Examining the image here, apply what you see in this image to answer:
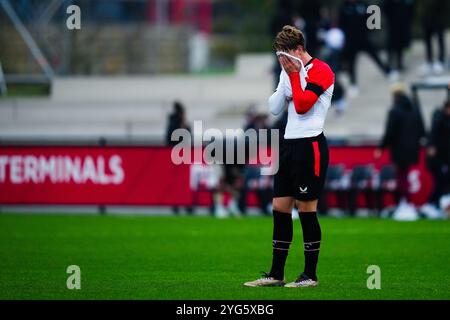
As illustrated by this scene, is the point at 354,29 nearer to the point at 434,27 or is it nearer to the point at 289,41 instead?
the point at 434,27

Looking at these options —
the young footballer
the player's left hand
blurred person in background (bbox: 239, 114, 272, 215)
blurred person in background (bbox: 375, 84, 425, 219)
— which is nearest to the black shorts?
the young footballer

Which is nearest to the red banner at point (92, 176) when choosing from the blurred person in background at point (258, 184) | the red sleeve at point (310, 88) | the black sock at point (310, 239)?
the blurred person in background at point (258, 184)

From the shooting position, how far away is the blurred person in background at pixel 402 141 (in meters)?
23.2

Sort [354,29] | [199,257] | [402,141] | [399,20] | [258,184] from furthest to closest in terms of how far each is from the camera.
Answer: [399,20], [354,29], [258,184], [402,141], [199,257]

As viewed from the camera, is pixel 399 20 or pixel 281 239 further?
pixel 399 20

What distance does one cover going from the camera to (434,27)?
30500mm

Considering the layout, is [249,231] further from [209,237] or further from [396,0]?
[396,0]

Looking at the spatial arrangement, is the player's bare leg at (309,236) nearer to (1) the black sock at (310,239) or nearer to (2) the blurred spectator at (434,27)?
(1) the black sock at (310,239)

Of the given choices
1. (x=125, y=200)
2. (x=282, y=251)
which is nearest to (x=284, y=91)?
(x=282, y=251)

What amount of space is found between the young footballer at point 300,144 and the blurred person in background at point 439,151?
11.4 meters

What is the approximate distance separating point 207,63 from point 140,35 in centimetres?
338

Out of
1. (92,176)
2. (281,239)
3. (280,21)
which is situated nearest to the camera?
(281,239)

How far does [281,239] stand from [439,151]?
1150 cm

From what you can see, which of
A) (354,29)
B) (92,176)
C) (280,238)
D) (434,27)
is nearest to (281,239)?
(280,238)
